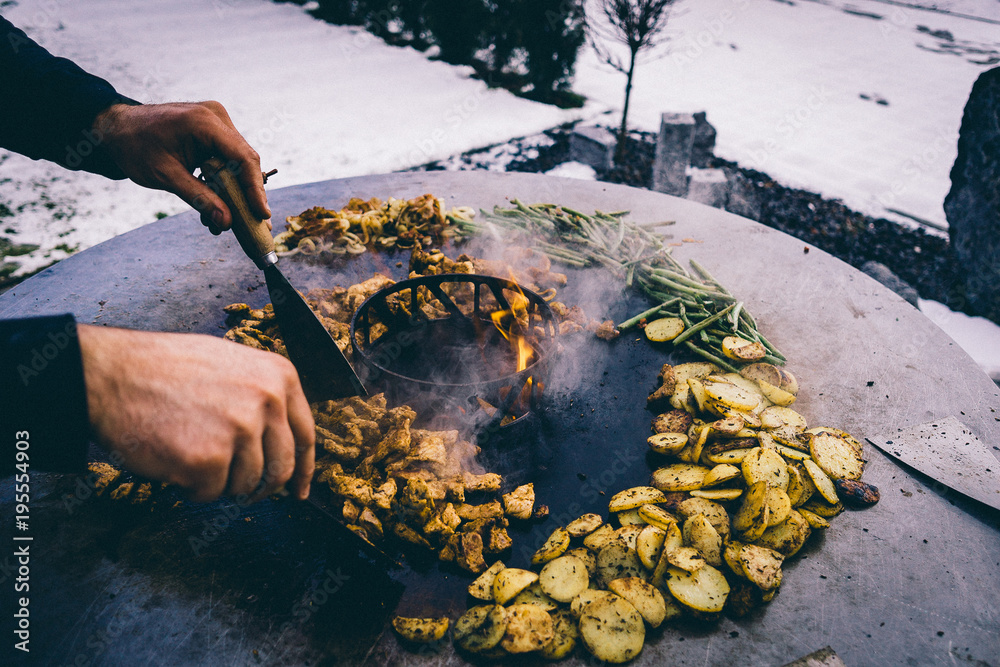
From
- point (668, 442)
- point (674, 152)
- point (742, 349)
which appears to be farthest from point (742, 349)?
point (674, 152)

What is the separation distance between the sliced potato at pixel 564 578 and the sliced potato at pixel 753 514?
61 cm

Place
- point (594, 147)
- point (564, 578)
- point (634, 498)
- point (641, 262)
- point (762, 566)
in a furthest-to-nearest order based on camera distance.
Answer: point (594, 147) < point (641, 262) < point (634, 498) < point (564, 578) < point (762, 566)

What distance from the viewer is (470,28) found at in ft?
33.1

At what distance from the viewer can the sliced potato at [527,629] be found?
1610 mm

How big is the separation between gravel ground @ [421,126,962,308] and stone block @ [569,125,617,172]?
18 centimetres

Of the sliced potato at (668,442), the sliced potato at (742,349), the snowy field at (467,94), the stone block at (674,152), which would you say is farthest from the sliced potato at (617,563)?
the stone block at (674,152)

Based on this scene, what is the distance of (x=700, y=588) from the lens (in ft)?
5.66

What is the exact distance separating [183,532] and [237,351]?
3.87 ft

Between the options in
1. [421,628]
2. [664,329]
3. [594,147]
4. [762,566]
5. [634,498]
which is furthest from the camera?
[594,147]

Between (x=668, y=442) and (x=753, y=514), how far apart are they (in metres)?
0.44

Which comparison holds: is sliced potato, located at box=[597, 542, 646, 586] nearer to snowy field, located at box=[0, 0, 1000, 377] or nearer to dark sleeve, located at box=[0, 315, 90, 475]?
dark sleeve, located at box=[0, 315, 90, 475]

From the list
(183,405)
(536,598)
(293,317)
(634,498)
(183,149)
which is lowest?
(536,598)

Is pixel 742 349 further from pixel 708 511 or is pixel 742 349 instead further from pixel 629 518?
pixel 629 518

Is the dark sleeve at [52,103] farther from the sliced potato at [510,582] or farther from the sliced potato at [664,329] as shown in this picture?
the sliced potato at [664,329]
